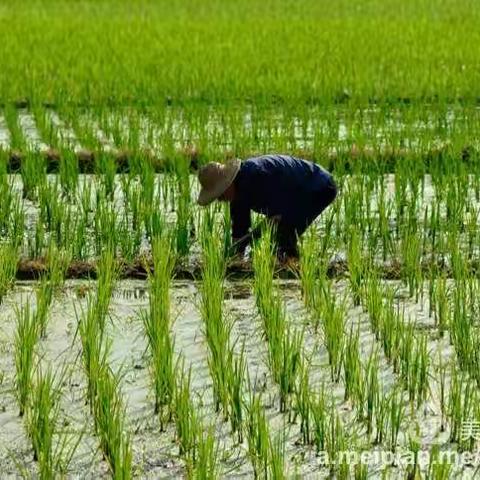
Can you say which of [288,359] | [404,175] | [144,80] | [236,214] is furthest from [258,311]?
[144,80]

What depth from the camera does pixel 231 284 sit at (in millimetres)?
4430

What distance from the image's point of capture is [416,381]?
3.30 meters

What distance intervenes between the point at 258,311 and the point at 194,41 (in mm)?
7456

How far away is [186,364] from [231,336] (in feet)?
0.99

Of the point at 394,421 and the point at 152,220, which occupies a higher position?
the point at 152,220

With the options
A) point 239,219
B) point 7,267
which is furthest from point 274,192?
point 7,267

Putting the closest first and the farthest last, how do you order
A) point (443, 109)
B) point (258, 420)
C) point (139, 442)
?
point (258, 420)
point (139, 442)
point (443, 109)

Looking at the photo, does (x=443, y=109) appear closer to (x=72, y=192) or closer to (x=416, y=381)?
(x=72, y=192)

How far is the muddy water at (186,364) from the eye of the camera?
2.97 metres

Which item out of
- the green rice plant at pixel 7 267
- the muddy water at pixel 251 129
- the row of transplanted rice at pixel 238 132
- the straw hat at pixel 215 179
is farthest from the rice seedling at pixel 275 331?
A: the muddy water at pixel 251 129

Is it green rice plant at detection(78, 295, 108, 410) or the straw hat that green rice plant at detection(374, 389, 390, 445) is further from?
the straw hat

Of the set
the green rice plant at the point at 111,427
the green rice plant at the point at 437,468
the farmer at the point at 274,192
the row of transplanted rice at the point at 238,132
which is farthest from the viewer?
the row of transplanted rice at the point at 238,132

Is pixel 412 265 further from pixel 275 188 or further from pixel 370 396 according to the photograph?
pixel 370 396

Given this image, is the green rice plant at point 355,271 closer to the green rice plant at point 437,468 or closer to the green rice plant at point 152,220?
the green rice plant at point 152,220
